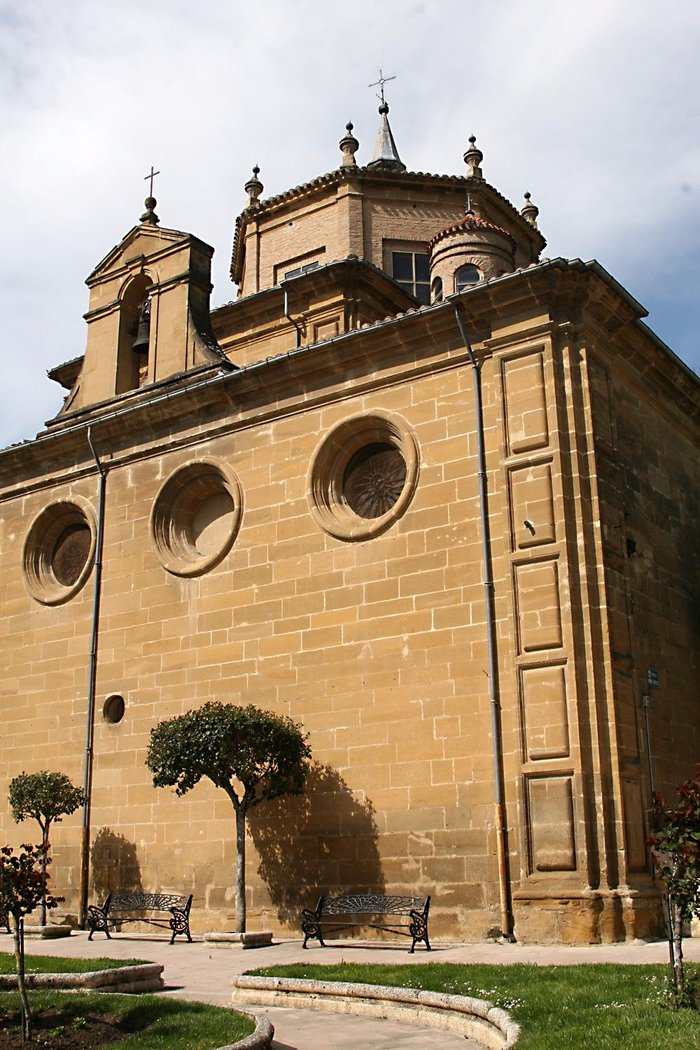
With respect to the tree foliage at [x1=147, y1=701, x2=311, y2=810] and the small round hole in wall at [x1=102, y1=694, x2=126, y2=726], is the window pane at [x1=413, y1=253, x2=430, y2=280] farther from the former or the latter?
the tree foliage at [x1=147, y1=701, x2=311, y2=810]

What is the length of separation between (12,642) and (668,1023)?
47.7 ft

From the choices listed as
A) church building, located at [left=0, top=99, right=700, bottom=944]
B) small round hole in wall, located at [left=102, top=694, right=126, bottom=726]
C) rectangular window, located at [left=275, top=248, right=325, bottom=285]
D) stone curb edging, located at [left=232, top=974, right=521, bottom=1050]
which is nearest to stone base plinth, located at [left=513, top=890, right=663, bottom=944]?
church building, located at [left=0, top=99, right=700, bottom=944]

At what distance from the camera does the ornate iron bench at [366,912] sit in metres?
12.9

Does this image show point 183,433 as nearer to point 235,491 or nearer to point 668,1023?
point 235,491

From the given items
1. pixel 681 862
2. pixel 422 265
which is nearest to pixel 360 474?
pixel 681 862

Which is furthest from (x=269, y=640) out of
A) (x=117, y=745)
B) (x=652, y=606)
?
(x=652, y=606)

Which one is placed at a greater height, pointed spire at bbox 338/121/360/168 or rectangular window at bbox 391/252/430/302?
pointed spire at bbox 338/121/360/168

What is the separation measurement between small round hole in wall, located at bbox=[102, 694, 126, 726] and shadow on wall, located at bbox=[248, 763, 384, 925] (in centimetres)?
315

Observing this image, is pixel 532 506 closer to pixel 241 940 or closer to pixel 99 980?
pixel 241 940

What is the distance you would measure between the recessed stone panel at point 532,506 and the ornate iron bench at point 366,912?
4387 mm

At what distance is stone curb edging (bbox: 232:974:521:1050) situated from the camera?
24.8ft

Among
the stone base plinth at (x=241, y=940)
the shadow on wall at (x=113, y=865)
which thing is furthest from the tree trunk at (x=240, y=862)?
the shadow on wall at (x=113, y=865)

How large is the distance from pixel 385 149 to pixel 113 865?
66.8 ft

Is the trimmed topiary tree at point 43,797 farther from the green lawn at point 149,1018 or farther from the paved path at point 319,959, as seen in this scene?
the green lawn at point 149,1018
